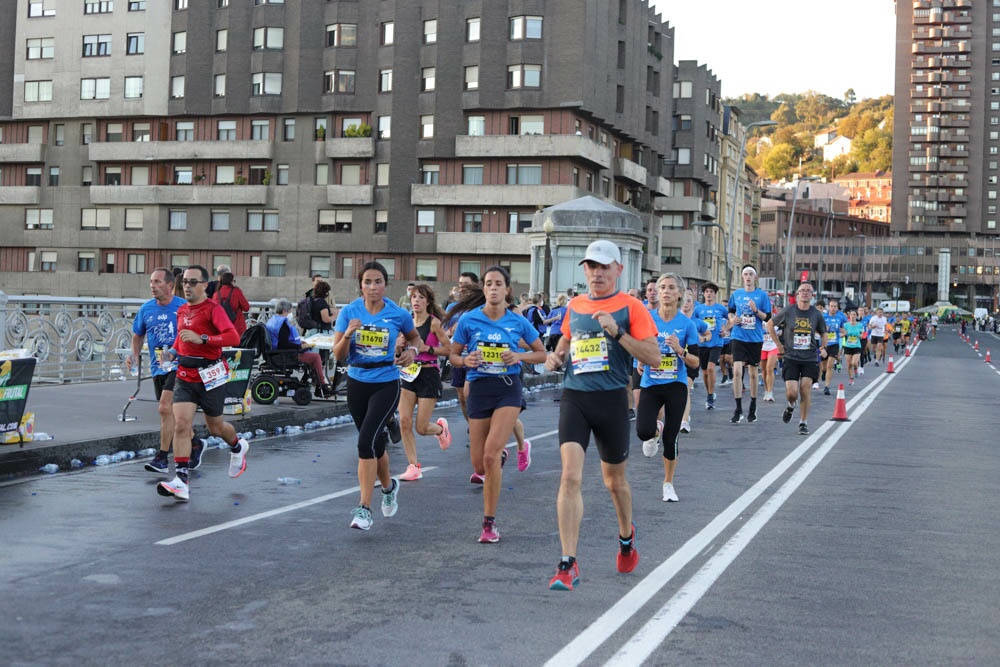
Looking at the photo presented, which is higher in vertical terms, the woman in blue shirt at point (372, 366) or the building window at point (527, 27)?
the building window at point (527, 27)

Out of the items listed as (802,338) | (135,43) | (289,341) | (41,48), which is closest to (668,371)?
(802,338)

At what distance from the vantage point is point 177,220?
69562 millimetres

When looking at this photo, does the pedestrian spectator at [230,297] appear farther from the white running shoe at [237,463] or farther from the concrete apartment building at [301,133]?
the concrete apartment building at [301,133]

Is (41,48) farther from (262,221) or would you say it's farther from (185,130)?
(262,221)

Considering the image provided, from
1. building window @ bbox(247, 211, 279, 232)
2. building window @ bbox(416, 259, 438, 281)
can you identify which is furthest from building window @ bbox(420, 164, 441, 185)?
building window @ bbox(247, 211, 279, 232)

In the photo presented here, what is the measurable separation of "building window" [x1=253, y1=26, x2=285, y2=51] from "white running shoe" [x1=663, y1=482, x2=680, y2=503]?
60182mm

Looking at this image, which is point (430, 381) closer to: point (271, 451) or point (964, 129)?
point (271, 451)

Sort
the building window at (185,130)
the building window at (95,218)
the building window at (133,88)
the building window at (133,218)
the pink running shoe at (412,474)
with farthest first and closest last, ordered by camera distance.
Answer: the building window at (95,218) < the building window at (133,218) < the building window at (133,88) < the building window at (185,130) < the pink running shoe at (412,474)

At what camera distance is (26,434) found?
38.9 feet

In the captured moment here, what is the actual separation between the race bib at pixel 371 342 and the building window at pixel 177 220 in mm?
63261

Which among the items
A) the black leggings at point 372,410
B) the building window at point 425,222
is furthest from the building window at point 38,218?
the black leggings at point 372,410

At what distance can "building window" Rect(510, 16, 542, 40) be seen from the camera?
6306 centimetres

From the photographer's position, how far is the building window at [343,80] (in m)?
65.8

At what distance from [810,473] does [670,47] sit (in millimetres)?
71275
